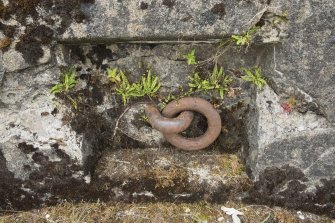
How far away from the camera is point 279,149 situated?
2807mm

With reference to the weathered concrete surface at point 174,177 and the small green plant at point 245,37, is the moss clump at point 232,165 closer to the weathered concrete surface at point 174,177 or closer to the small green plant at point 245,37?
the weathered concrete surface at point 174,177

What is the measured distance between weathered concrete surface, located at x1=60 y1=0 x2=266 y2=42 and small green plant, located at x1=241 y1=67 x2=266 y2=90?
1.30ft

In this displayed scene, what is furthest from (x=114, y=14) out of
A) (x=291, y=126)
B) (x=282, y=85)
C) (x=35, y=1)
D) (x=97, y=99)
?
(x=291, y=126)

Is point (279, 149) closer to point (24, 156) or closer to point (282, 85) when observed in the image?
point (282, 85)

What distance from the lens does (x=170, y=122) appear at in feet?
9.05

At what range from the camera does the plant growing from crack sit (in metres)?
2.68

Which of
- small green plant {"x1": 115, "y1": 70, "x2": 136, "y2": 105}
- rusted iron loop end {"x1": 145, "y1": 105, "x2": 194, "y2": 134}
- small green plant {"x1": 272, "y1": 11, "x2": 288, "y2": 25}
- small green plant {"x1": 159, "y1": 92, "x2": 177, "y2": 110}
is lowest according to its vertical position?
rusted iron loop end {"x1": 145, "y1": 105, "x2": 194, "y2": 134}

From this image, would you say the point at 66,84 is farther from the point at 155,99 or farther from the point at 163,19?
the point at 163,19

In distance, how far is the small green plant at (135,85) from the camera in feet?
9.23

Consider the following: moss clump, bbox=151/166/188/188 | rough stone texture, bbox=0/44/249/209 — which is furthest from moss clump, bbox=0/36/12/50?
moss clump, bbox=151/166/188/188

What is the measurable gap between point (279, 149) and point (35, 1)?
1962 mm

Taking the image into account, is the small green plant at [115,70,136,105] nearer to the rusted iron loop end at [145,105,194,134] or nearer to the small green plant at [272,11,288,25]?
the rusted iron loop end at [145,105,194,134]

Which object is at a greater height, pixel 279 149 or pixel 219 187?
pixel 279 149

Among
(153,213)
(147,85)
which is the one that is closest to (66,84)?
(147,85)
